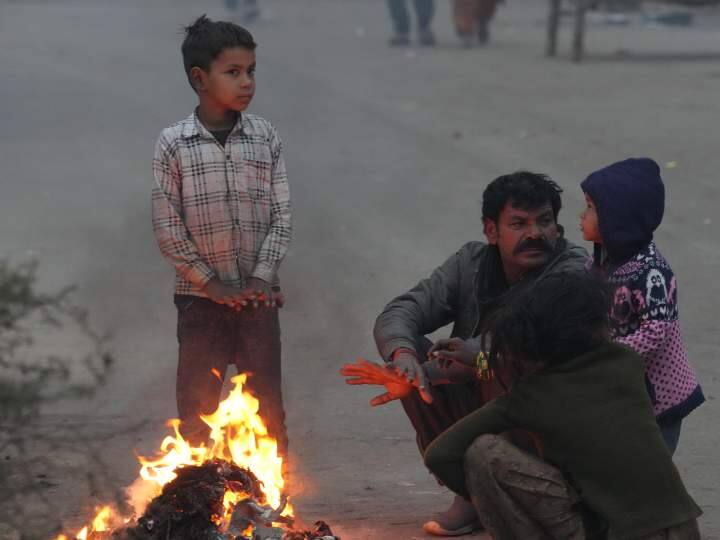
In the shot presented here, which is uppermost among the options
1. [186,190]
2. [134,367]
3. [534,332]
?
[186,190]

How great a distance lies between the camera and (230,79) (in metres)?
4.43

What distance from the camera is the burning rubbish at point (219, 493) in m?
3.82

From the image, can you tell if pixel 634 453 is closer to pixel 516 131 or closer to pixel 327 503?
pixel 327 503

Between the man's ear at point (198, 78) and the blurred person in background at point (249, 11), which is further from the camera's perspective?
the blurred person in background at point (249, 11)

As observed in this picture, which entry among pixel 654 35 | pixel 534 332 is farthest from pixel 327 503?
pixel 654 35

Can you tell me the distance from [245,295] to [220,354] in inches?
12.9

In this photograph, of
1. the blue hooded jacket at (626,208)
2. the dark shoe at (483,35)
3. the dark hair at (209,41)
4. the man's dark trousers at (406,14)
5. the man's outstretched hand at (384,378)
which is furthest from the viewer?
the dark shoe at (483,35)

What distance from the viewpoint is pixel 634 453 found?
351 centimetres

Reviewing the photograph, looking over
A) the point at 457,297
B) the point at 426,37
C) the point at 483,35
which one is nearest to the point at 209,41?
the point at 457,297

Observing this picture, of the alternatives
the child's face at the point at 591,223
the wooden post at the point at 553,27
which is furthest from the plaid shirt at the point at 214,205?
the wooden post at the point at 553,27

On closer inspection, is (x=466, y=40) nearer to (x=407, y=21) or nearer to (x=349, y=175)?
(x=407, y=21)

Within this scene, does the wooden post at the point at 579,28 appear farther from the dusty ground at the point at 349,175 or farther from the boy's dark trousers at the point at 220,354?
the boy's dark trousers at the point at 220,354

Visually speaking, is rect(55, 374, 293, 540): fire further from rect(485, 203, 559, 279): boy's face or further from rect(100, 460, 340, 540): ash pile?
rect(485, 203, 559, 279): boy's face

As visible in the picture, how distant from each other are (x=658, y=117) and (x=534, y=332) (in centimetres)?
894
